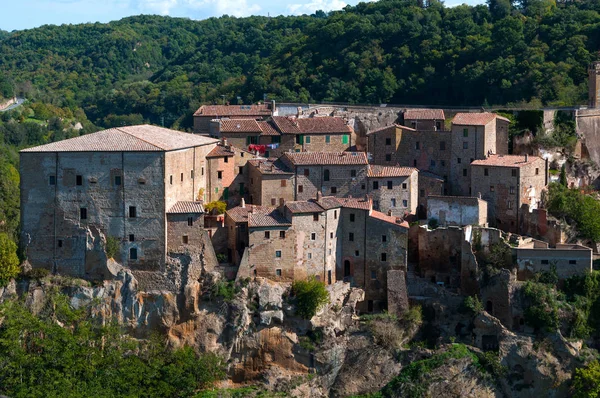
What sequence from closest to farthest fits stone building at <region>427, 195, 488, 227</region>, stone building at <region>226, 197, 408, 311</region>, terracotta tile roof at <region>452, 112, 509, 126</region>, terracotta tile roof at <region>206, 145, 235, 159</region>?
stone building at <region>226, 197, 408, 311</region> < stone building at <region>427, 195, 488, 227</region> < terracotta tile roof at <region>206, 145, 235, 159</region> < terracotta tile roof at <region>452, 112, 509, 126</region>

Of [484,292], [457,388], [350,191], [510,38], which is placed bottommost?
[457,388]

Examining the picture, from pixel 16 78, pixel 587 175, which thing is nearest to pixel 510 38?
pixel 587 175

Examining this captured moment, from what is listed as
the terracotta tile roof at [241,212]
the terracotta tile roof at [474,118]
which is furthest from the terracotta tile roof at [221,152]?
the terracotta tile roof at [474,118]

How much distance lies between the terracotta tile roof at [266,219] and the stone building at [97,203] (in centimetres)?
254

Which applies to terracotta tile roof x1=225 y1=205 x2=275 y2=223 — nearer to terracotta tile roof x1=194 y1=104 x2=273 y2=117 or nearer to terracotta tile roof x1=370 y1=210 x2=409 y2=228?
terracotta tile roof x1=370 y1=210 x2=409 y2=228

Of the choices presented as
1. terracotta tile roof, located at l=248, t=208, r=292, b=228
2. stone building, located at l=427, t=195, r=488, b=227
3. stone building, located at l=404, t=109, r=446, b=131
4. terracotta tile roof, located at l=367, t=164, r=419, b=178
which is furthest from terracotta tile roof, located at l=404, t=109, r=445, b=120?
terracotta tile roof, located at l=248, t=208, r=292, b=228

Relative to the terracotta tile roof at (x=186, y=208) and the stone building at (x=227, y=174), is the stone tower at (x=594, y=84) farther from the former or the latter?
the terracotta tile roof at (x=186, y=208)

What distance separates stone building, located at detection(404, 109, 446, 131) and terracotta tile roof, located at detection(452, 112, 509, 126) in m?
1.30

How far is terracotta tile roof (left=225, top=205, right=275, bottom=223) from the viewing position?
4919cm

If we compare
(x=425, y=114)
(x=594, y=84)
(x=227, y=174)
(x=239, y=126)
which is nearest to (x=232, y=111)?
(x=239, y=126)

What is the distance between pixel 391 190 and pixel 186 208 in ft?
34.4

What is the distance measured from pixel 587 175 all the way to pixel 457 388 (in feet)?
54.2

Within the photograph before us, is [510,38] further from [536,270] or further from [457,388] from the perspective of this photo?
[457,388]

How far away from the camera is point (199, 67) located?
94.2 m
